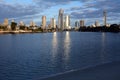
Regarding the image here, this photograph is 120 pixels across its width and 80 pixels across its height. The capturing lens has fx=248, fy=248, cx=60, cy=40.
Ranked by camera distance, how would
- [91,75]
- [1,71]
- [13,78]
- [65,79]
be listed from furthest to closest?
1. [1,71]
2. [13,78]
3. [91,75]
4. [65,79]

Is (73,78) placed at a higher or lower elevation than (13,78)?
higher

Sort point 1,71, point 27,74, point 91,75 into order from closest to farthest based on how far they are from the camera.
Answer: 1. point 91,75
2. point 27,74
3. point 1,71

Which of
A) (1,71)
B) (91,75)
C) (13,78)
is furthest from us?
(1,71)

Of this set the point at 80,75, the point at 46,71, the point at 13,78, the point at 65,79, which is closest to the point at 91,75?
the point at 80,75

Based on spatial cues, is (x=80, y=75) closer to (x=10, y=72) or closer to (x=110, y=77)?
(x=110, y=77)

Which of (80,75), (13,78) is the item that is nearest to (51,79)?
(80,75)

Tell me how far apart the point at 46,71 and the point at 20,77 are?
2.90m

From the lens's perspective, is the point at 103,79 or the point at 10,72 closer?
the point at 103,79

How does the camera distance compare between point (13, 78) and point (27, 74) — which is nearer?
point (13, 78)

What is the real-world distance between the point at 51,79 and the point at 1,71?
41.1 ft

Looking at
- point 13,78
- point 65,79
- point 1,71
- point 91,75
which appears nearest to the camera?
point 65,79

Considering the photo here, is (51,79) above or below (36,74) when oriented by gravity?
above

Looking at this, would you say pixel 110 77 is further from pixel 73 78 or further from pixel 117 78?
pixel 73 78

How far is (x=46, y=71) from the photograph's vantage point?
811 inches
